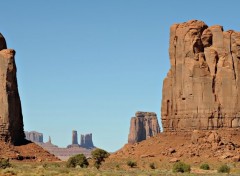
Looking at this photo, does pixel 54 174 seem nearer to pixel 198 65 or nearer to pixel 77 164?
pixel 77 164

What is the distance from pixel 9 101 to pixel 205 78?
2844 centimetres

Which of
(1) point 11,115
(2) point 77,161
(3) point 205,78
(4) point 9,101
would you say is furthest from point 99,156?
(3) point 205,78

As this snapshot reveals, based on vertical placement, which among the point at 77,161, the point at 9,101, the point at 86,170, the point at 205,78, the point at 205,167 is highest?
the point at 205,78

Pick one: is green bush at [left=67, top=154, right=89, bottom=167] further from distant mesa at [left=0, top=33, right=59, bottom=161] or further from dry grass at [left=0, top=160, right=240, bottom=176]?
distant mesa at [left=0, top=33, right=59, bottom=161]

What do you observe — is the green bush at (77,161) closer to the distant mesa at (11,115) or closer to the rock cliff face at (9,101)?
the distant mesa at (11,115)

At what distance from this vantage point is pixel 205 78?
91375 millimetres

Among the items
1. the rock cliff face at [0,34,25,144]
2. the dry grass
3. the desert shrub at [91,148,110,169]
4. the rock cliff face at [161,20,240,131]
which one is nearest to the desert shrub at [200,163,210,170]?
the dry grass

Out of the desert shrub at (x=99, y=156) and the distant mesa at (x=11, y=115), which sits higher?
the distant mesa at (x=11, y=115)

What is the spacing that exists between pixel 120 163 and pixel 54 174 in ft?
131

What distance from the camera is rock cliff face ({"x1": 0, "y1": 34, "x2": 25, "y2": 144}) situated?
8419 cm

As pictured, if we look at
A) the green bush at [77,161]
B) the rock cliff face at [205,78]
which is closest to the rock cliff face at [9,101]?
the green bush at [77,161]

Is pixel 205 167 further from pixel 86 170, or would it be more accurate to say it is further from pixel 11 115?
pixel 11 115

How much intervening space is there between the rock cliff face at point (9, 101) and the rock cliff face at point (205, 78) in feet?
79.8

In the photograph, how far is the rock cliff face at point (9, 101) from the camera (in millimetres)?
84188
